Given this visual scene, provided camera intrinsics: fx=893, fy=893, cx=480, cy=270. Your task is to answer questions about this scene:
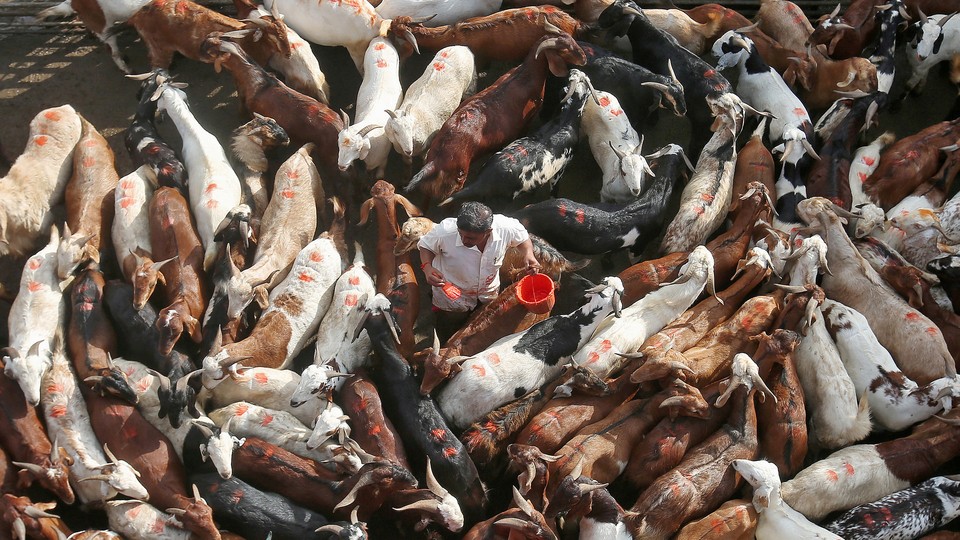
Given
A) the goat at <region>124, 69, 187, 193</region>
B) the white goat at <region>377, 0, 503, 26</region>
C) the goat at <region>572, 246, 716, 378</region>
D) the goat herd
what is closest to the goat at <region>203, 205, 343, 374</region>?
the goat herd

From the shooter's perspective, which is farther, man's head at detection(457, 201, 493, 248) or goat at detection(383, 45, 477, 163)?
goat at detection(383, 45, 477, 163)

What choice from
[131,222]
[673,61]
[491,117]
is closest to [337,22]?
[491,117]

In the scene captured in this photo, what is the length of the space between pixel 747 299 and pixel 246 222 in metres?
4.28

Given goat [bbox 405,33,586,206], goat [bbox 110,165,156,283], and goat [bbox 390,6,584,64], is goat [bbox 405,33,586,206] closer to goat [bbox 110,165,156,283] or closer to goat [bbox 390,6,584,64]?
goat [bbox 390,6,584,64]

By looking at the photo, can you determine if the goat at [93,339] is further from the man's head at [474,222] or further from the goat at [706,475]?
the goat at [706,475]

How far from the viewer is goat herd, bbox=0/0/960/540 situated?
6.38 meters

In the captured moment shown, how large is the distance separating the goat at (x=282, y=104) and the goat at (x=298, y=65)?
0.21 meters

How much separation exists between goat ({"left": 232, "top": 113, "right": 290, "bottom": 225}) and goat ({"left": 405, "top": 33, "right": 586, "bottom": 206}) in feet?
4.33

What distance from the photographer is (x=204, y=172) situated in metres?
7.79

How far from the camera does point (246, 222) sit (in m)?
7.38

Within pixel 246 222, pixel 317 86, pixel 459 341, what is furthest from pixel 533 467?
pixel 317 86

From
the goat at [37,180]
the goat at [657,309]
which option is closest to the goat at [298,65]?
the goat at [37,180]

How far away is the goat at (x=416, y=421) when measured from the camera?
637 cm

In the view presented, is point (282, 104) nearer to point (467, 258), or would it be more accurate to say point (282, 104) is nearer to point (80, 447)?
point (467, 258)
